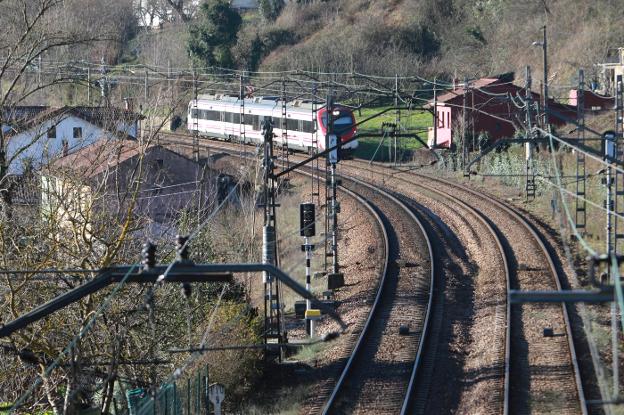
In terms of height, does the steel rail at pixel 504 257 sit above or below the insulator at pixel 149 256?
below

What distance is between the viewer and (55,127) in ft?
52.2

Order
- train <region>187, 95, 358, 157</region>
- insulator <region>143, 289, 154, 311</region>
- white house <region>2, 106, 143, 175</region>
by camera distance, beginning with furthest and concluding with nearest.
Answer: train <region>187, 95, 358, 157</region>, white house <region>2, 106, 143, 175</region>, insulator <region>143, 289, 154, 311</region>

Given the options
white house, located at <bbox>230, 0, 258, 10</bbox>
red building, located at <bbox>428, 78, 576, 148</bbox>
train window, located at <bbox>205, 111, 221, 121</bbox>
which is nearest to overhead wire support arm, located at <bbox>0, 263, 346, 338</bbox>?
red building, located at <bbox>428, 78, 576, 148</bbox>

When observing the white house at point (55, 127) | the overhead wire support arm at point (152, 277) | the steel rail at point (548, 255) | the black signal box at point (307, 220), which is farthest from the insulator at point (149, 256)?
the black signal box at point (307, 220)

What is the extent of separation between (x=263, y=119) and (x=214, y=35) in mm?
18394

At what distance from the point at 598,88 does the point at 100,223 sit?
105 ft

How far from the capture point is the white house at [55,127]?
14.4m

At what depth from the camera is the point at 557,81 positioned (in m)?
43.1

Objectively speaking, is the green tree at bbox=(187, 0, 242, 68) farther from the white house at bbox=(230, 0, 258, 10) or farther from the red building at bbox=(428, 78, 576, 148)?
the white house at bbox=(230, 0, 258, 10)

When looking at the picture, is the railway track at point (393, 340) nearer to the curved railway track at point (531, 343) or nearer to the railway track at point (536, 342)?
the curved railway track at point (531, 343)

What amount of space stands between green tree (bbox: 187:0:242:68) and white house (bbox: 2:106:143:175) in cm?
1931

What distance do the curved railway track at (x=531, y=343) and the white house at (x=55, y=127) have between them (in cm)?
538

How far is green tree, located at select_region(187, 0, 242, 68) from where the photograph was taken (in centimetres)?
4856

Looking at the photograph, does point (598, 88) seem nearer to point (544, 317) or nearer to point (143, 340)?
point (544, 317)
